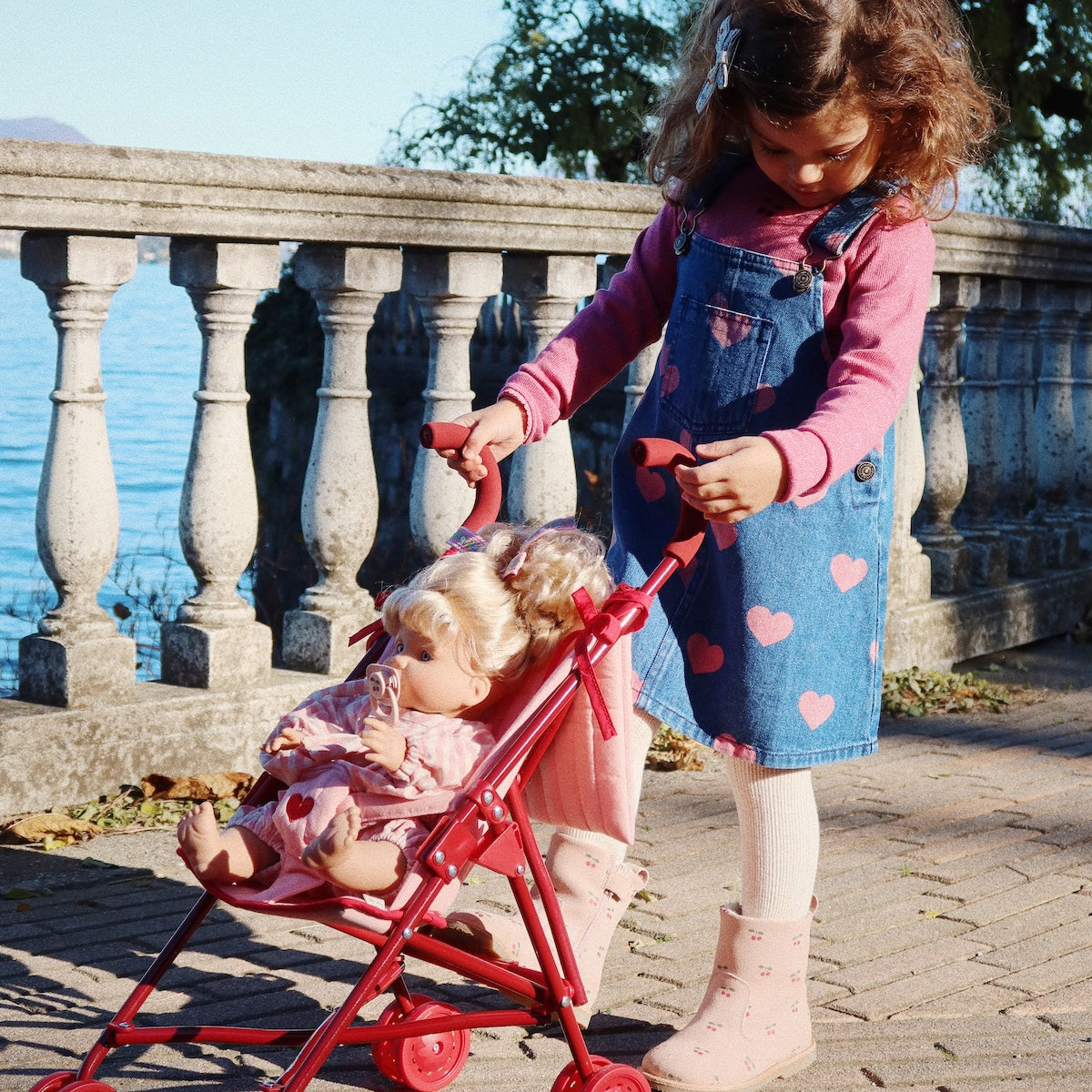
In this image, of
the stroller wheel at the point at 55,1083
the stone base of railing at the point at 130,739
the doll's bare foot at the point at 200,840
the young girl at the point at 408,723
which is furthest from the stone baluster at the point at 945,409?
the stroller wheel at the point at 55,1083

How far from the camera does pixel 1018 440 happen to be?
6168mm

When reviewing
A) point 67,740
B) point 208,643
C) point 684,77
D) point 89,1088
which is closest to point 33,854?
point 67,740

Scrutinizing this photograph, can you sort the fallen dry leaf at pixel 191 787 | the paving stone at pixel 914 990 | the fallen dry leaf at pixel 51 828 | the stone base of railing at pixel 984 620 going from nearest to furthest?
the paving stone at pixel 914 990 < the fallen dry leaf at pixel 51 828 < the fallen dry leaf at pixel 191 787 < the stone base of railing at pixel 984 620

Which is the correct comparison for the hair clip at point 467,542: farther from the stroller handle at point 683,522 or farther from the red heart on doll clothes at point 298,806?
the red heart on doll clothes at point 298,806

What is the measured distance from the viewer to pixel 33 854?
3543 millimetres

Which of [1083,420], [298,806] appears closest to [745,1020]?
[298,806]

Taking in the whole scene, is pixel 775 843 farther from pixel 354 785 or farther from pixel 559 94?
pixel 559 94

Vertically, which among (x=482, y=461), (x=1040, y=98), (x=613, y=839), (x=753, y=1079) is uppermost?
(x=1040, y=98)

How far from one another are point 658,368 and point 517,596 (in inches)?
23.2

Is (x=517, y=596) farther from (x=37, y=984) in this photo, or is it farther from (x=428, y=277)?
(x=428, y=277)

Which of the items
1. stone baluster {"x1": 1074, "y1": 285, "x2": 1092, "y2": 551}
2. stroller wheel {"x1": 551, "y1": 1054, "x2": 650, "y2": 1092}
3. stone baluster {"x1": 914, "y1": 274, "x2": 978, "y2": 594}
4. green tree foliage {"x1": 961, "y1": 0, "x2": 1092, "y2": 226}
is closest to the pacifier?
stroller wheel {"x1": 551, "y1": 1054, "x2": 650, "y2": 1092}

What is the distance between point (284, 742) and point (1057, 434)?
187 inches

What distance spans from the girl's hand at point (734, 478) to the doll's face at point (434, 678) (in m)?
0.43

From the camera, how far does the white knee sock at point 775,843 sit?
8.89ft
